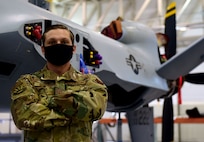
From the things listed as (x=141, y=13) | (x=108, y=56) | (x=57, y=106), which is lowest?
(x=57, y=106)

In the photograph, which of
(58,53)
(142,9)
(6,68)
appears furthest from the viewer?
(142,9)

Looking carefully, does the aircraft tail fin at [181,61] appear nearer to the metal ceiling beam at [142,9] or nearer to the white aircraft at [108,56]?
the white aircraft at [108,56]

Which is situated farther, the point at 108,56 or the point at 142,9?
the point at 142,9

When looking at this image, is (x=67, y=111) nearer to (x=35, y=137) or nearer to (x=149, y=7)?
(x=35, y=137)

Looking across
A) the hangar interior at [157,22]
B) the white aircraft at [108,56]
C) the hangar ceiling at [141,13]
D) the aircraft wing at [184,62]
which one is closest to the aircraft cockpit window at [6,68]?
the white aircraft at [108,56]

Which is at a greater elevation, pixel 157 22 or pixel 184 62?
pixel 157 22

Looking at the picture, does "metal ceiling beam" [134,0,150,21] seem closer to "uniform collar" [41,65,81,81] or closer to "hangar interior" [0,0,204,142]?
"hangar interior" [0,0,204,142]

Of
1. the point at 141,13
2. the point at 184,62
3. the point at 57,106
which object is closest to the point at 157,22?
the point at 141,13

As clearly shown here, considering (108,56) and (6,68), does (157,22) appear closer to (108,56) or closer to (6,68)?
(108,56)

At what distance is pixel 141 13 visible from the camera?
46.9 ft

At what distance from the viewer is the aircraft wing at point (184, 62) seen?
16.8ft

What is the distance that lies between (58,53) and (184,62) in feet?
12.6

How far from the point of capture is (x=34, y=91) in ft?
5.93

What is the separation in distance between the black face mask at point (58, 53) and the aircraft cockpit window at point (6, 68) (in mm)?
1387
